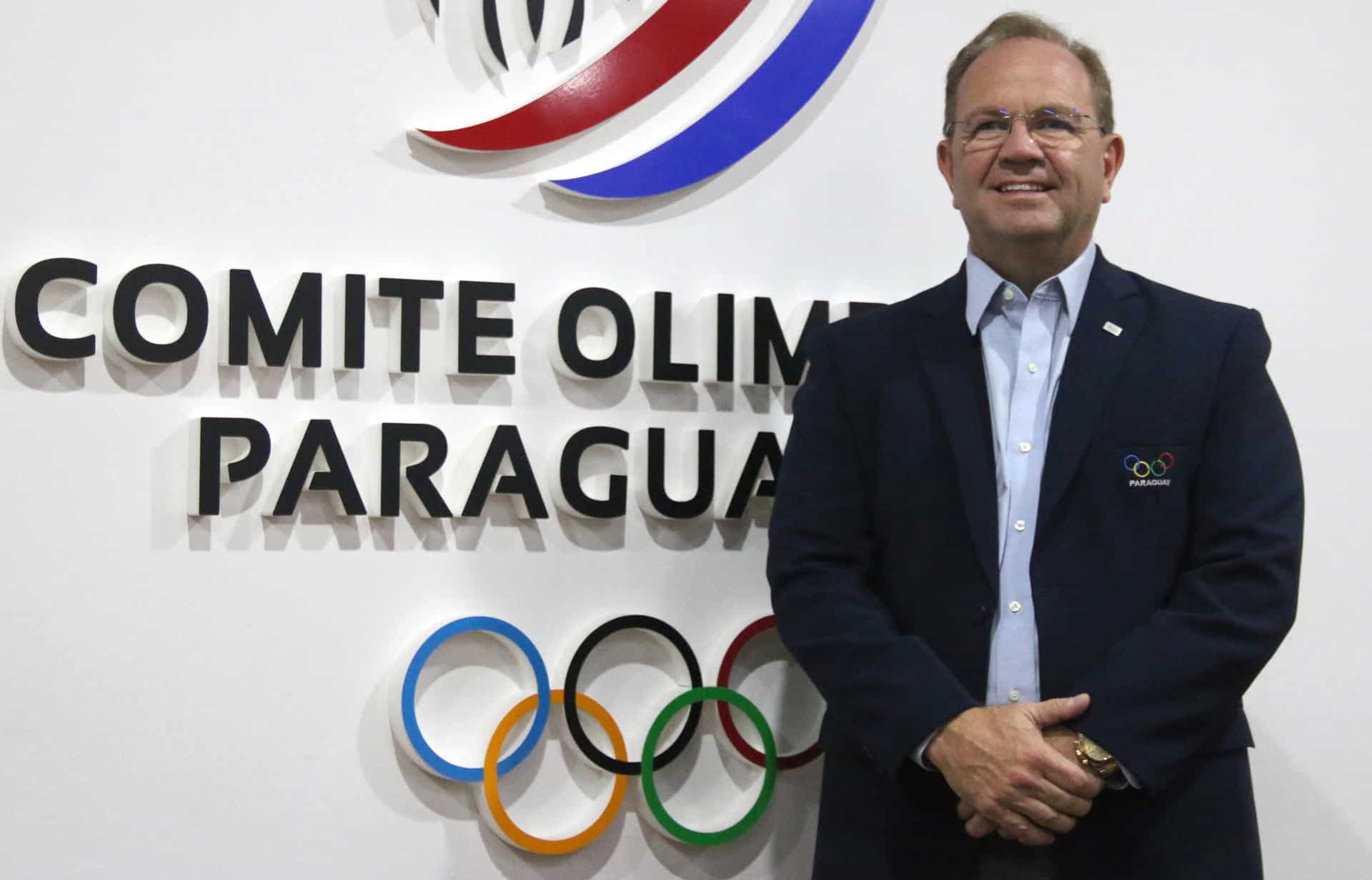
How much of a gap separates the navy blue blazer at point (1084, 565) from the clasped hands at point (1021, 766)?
0.03m

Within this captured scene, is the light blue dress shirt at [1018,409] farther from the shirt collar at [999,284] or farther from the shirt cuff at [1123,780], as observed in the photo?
the shirt cuff at [1123,780]

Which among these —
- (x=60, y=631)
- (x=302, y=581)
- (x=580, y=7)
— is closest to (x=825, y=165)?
(x=580, y=7)

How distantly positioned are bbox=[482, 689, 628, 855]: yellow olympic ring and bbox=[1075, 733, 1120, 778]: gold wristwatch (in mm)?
777

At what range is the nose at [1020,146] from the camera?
1824 millimetres

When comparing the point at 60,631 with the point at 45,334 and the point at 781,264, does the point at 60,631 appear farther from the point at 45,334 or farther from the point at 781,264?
the point at 781,264

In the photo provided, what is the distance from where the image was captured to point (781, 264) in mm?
2285

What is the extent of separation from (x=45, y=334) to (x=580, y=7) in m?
0.96

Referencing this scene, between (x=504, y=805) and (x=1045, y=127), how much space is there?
1.30 metres

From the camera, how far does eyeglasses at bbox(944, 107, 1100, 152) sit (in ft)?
6.04

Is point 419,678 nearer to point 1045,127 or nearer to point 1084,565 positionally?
point 1084,565

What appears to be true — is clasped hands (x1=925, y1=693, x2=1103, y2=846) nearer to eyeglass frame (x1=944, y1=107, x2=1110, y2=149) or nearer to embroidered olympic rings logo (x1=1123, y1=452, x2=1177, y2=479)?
embroidered olympic rings logo (x1=1123, y1=452, x2=1177, y2=479)

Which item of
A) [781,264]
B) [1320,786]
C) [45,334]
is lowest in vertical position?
[1320,786]

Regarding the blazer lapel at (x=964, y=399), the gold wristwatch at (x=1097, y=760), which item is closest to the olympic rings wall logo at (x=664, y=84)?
the blazer lapel at (x=964, y=399)

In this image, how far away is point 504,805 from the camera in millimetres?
2090
